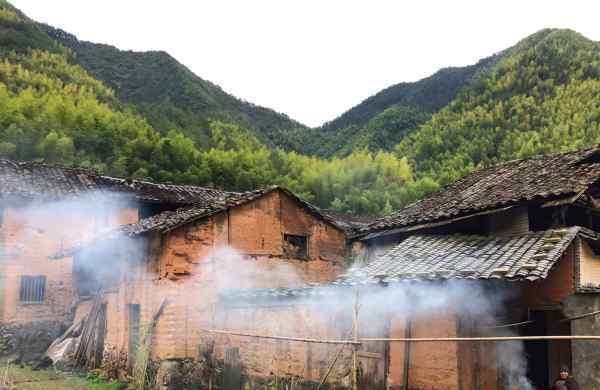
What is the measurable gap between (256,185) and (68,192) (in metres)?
13.5

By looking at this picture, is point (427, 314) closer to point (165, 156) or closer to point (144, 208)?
point (144, 208)

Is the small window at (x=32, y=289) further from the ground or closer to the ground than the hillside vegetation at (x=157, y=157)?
closer to the ground

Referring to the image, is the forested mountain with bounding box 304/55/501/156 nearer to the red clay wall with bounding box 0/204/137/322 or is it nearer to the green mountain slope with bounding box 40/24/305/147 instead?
the green mountain slope with bounding box 40/24/305/147

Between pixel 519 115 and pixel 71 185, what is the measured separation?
38.0 m

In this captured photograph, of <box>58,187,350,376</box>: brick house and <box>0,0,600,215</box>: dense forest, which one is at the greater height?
<box>0,0,600,215</box>: dense forest

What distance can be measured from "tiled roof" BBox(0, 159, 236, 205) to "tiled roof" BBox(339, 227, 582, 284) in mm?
11604

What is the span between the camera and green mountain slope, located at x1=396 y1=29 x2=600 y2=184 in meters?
43.0

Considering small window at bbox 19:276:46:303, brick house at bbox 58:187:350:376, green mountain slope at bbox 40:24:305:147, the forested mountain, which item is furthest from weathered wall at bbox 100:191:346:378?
green mountain slope at bbox 40:24:305:147

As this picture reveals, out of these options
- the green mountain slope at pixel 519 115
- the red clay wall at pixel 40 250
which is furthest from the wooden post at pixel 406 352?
the green mountain slope at pixel 519 115

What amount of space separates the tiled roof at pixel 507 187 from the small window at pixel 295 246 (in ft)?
9.78

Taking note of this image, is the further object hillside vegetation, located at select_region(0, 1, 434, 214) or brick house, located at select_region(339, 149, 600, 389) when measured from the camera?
hillside vegetation, located at select_region(0, 1, 434, 214)

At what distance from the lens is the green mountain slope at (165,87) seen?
6525 centimetres

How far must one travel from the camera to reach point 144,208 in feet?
79.4

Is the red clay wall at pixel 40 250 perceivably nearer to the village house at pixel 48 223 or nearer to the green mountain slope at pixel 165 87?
the village house at pixel 48 223
